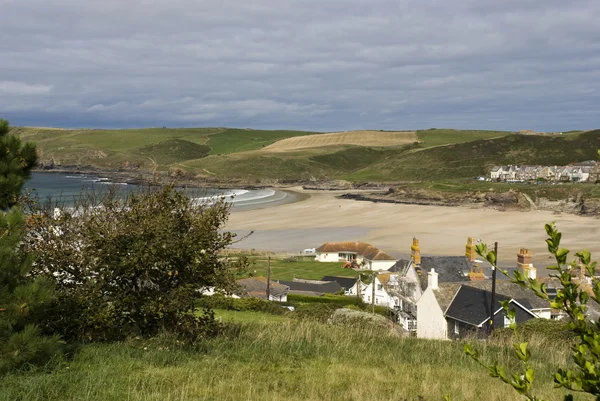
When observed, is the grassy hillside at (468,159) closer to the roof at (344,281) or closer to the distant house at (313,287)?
the roof at (344,281)

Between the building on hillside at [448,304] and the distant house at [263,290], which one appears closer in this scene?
the building on hillside at [448,304]

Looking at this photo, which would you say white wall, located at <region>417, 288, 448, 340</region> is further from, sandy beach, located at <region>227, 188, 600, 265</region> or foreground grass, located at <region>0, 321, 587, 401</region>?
sandy beach, located at <region>227, 188, 600, 265</region>

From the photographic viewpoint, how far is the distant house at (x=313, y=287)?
3916cm

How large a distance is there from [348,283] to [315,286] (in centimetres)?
269

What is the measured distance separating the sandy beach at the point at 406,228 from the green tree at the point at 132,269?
141 ft

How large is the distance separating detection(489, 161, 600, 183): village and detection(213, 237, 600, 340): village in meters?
105

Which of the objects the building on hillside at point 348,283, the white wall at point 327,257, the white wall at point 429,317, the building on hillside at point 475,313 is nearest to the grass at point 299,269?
the white wall at point 327,257

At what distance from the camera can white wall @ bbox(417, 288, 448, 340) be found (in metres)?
26.0

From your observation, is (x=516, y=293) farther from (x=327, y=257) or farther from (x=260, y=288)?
(x=327, y=257)

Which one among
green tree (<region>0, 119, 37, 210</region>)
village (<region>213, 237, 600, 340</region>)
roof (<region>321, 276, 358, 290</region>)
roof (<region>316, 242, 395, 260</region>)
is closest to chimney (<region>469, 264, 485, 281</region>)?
village (<region>213, 237, 600, 340</region>)

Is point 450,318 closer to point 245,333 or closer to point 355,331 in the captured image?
point 355,331

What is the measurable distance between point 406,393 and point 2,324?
17.1 feet

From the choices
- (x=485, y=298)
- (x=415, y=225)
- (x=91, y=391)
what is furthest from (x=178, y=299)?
(x=415, y=225)

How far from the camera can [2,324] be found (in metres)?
7.81
